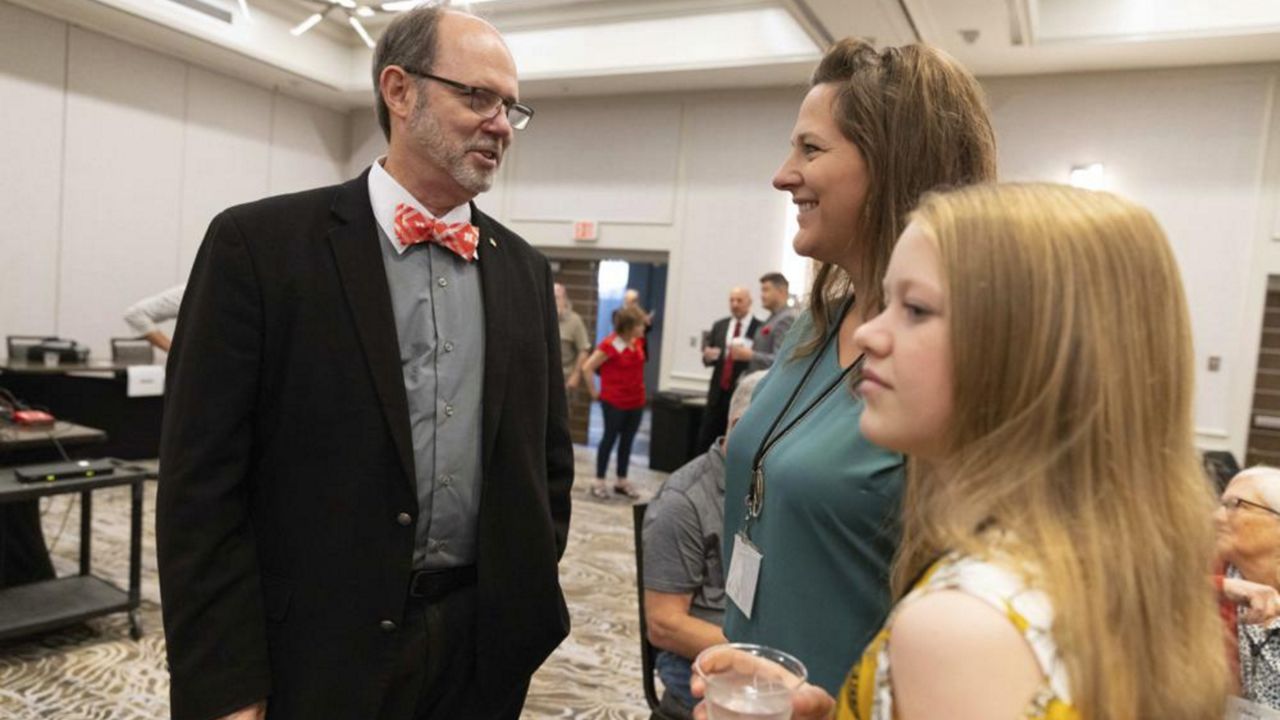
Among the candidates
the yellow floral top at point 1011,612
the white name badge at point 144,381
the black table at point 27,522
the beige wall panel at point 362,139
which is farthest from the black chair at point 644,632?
the beige wall panel at point 362,139

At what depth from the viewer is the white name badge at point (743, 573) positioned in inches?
46.6

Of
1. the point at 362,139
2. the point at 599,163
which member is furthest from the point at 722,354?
the point at 362,139

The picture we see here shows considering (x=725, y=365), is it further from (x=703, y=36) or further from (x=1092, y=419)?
(x=1092, y=419)

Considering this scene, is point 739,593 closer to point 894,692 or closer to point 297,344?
point 894,692

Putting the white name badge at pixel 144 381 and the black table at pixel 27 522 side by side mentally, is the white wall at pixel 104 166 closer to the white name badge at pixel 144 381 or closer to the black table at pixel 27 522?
the white name badge at pixel 144 381

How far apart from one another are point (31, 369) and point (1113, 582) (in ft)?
23.3

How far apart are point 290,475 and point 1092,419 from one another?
1.21 metres

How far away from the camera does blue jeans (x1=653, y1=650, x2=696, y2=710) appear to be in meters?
2.02

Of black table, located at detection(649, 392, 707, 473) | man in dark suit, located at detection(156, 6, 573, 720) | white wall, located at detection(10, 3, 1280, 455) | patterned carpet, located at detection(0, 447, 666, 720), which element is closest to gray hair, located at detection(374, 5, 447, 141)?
man in dark suit, located at detection(156, 6, 573, 720)

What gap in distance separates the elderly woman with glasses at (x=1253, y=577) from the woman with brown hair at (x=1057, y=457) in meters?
1.37

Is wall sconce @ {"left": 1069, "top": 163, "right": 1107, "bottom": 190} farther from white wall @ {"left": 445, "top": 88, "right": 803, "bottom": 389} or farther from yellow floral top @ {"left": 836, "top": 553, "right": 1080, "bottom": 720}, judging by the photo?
yellow floral top @ {"left": 836, "top": 553, "right": 1080, "bottom": 720}

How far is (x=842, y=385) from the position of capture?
1.12m

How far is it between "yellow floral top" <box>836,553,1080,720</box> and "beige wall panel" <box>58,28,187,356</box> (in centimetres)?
896

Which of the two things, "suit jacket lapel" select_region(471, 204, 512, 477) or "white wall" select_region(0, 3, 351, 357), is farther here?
"white wall" select_region(0, 3, 351, 357)
